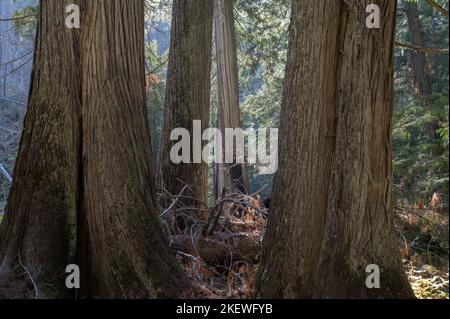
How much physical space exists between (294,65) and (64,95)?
213cm

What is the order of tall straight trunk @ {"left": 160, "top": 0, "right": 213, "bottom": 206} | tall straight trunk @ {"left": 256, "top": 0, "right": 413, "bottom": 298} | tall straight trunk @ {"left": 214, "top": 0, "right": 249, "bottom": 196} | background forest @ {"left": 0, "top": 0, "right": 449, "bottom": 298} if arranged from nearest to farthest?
1. tall straight trunk @ {"left": 256, "top": 0, "right": 413, "bottom": 298}
2. background forest @ {"left": 0, "top": 0, "right": 449, "bottom": 298}
3. tall straight trunk @ {"left": 160, "top": 0, "right": 213, "bottom": 206}
4. tall straight trunk @ {"left": 214, "top": 0, "right": 249, "bottom": 196}

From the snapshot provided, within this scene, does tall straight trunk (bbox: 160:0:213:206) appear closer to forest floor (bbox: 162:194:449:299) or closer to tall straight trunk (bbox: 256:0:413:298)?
forest floor (bbox: 162:194:449:299)

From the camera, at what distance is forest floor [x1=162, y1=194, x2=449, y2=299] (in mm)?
5699

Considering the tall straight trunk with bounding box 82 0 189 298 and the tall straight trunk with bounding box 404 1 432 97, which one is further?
the tall straight trunk with bounding box 404 1 432 97

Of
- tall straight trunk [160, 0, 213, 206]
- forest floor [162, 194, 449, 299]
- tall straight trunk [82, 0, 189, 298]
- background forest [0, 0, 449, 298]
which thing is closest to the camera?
tall straight trunk [82, 0, 189, 298]

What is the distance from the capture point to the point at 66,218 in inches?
201

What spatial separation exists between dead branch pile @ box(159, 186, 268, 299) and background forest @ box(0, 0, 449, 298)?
0.09 m

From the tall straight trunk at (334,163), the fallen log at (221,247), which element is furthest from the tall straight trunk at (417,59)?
the tall straight trunk at (334,163)

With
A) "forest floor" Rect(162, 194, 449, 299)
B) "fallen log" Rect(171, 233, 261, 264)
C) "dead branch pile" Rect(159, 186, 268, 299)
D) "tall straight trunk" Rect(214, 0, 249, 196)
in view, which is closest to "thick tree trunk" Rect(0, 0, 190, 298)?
"forest floor" Rect(162, 194, 449, 299)

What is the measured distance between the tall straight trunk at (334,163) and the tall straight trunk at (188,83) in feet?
11.7

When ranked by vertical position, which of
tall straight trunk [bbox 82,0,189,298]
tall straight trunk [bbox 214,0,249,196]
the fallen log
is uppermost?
tall straight trunk [bbox 214,0,249,196]

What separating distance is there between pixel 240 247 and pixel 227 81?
6.81m

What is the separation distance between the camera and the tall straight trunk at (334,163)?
169 inches
